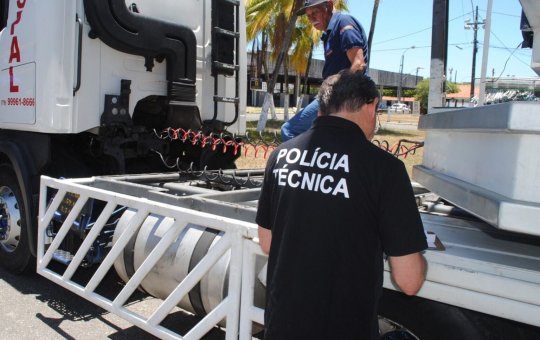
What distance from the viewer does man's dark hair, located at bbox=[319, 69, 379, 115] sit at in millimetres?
1886

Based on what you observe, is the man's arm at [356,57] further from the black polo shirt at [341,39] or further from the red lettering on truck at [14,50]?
the red lettering on truck at [14,50]

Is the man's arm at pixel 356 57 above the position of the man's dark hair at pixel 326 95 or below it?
above

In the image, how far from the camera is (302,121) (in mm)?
3930

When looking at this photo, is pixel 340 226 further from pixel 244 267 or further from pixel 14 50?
pixel 14 50

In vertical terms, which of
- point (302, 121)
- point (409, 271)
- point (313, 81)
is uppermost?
point (313, 81)

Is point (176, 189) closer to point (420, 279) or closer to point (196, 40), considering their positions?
point (196, 40)

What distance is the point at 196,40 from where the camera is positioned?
481cm

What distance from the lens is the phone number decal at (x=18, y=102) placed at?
4.17 metres

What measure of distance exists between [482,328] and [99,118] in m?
3.30

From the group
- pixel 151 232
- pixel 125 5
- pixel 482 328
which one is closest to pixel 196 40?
pixel 125 5

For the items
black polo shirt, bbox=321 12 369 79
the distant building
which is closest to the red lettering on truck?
black polo shirt, bbox=321 12 369 79

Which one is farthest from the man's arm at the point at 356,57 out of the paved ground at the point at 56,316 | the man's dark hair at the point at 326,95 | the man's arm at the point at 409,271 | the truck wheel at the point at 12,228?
the truck wheel at the point at 12,228

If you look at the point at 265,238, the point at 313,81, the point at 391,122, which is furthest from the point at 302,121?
the point at 313,81

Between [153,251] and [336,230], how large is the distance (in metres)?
1.57
